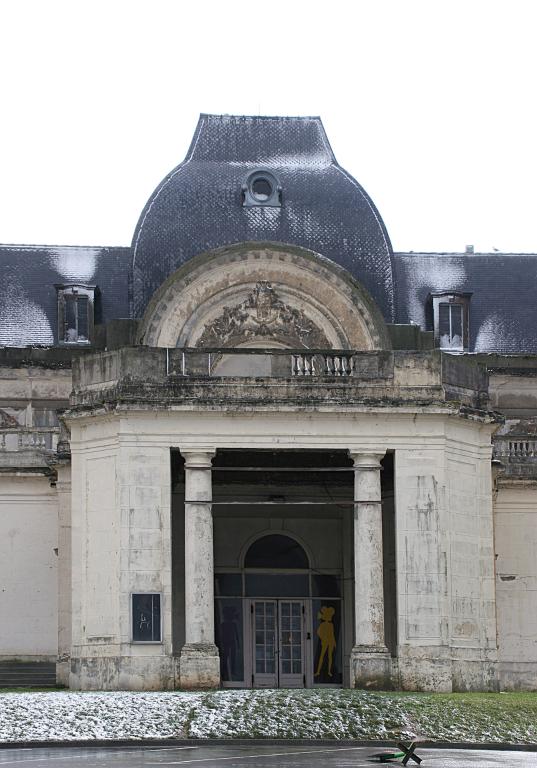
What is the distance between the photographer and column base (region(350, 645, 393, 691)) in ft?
141

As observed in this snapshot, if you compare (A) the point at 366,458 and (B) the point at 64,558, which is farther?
(B) the point at 64,558

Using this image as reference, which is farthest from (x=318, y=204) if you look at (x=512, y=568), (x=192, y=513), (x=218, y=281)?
(x=192, y=513)

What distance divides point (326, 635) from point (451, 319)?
1519cm

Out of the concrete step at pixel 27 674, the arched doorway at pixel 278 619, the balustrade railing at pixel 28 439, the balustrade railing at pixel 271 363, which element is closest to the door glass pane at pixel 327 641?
the arched doorway at pixel 278 619

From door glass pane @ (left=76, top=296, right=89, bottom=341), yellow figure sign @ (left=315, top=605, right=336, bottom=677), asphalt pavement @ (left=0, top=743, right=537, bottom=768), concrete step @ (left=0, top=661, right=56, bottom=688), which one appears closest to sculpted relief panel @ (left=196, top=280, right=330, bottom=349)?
yellow figure sign @ (left=315, top=605, right=336, bottom=677)

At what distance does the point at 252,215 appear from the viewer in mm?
56469

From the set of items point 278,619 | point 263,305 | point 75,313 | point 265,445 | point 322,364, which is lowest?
point 278,619

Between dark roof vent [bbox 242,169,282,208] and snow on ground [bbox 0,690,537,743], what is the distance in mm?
20327

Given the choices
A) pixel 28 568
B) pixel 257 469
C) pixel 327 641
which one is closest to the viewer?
pixel 257 469

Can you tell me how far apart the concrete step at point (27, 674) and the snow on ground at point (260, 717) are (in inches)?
423

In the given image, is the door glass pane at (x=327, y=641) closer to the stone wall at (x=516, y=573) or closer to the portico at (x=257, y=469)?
the portico at (x=257, y=469)

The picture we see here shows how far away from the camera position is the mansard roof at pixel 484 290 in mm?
61844

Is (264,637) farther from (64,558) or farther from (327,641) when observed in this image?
(64,558)

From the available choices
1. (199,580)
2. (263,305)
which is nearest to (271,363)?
(199,580)
